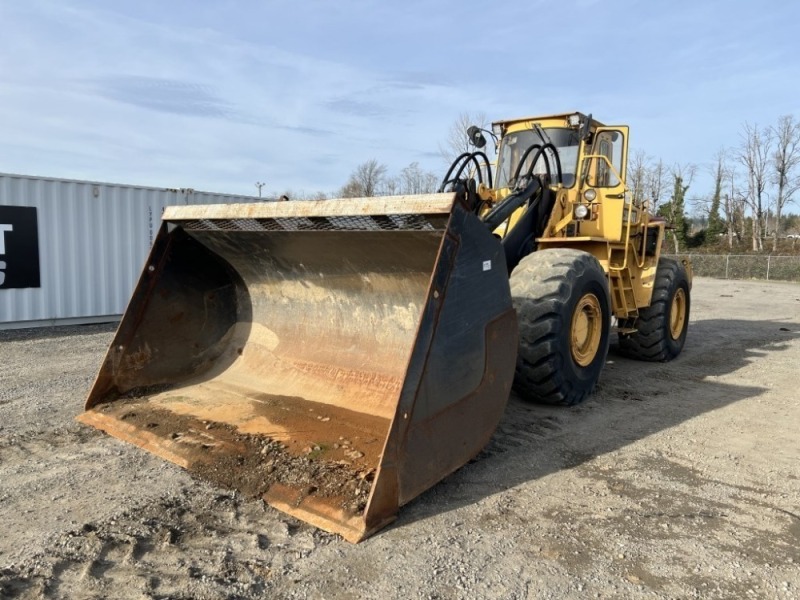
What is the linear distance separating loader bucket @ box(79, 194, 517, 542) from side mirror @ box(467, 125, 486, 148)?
2.95m

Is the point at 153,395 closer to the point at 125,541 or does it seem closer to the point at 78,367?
the point at 125,541

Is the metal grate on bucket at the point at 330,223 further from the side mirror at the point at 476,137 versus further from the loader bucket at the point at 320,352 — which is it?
the side mirror at the point at 476,137

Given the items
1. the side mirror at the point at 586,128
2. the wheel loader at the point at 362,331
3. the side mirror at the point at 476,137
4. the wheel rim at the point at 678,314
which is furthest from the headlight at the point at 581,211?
the wheel rim at the point at 678,314

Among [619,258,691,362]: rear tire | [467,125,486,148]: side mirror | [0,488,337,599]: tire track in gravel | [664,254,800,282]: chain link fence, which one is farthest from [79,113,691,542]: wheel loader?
[664,254,800,282]: chain link fence

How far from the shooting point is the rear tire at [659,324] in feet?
23.5

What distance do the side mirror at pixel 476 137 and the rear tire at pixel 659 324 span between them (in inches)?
108

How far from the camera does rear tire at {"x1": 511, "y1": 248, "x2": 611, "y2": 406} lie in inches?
174

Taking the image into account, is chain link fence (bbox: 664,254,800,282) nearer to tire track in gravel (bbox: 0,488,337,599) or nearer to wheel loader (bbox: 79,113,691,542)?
wheel loader (bbox: 79,113,691,542)

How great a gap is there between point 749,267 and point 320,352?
3057cm

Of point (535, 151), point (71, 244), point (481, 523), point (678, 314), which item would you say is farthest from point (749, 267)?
point (481, 523)

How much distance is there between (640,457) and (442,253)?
2.08 m

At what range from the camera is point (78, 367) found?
6.70 metres

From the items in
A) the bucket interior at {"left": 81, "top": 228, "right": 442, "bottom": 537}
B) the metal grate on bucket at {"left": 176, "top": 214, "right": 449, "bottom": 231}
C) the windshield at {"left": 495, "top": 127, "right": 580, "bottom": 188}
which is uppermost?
the windshield at {"left": 495, "top": 127, "right": 580, "bottom": 188}

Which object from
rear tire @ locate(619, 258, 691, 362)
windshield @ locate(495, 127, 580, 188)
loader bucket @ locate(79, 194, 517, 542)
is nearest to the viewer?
loader bucket @ locate(79, 194, 517, 542)
